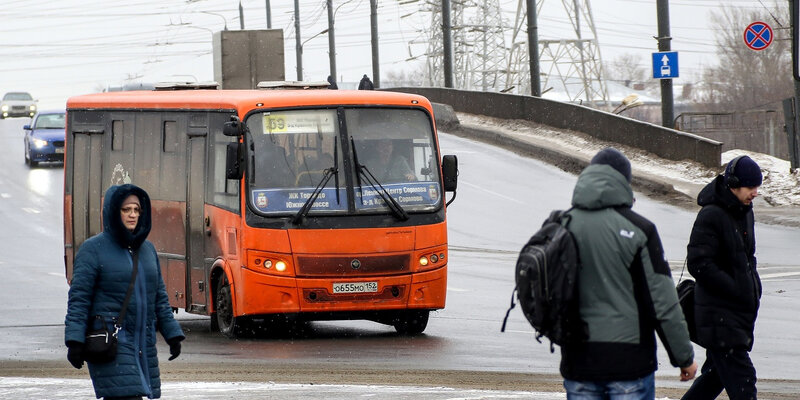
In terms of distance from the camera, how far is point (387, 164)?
13.8m

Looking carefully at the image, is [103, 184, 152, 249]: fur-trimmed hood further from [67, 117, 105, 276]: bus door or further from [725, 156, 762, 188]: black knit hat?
[67, 117, 105, 276]: bus door

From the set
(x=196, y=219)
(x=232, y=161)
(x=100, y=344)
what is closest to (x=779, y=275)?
(x=196, y=219)

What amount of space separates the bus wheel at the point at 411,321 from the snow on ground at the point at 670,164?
16172 millimetres

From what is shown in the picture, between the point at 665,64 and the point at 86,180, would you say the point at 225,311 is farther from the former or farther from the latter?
the point at 665,64

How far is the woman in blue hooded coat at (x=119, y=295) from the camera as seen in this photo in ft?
22.1

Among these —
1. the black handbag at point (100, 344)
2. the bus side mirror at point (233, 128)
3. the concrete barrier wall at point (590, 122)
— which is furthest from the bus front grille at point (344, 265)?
the concrete barrier wall at point (590, 122)

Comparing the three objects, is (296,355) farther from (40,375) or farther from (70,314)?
(70,314)

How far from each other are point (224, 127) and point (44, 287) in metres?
7.40

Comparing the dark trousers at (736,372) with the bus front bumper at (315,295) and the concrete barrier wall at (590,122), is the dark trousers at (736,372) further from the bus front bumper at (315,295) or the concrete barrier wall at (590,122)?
the concrete barrier wall at (590,122)

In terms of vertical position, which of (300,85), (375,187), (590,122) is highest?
(590,122)

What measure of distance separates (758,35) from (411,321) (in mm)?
17833

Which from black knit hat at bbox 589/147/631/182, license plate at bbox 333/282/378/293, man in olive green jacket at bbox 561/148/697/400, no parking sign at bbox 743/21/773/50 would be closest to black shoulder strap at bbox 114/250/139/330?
man in olive green jacket at bbox 561/148/697/400

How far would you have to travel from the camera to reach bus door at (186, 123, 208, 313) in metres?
14.5

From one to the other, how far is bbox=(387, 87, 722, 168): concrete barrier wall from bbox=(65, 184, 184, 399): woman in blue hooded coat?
25.9 m
